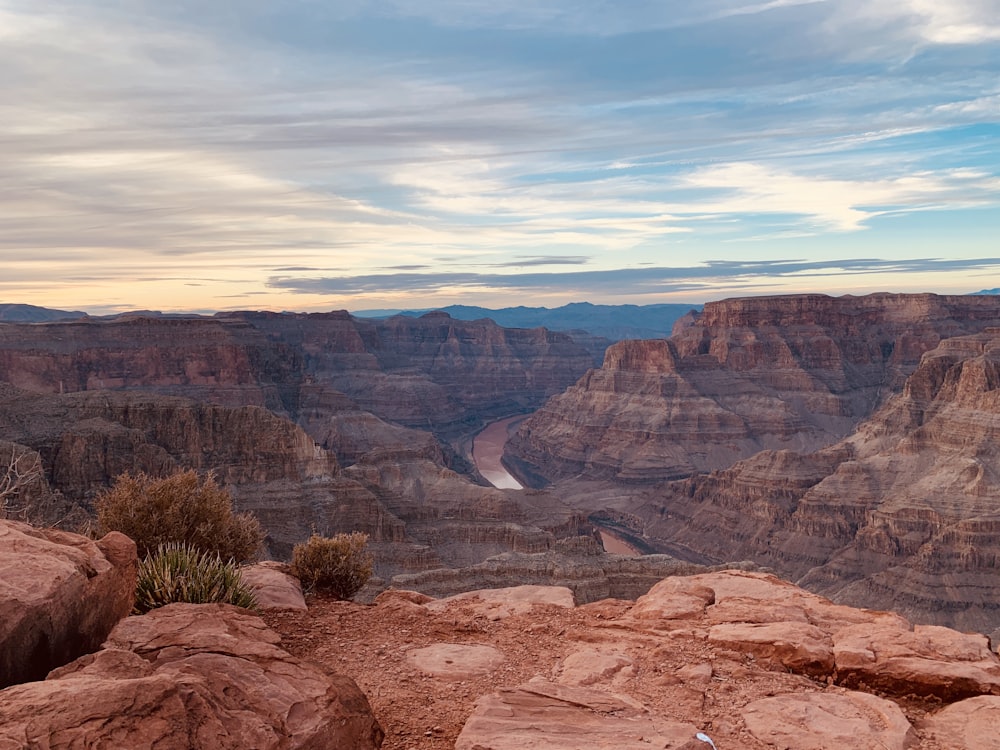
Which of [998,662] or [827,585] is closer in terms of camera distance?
[998,662]

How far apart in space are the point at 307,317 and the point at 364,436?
202 ft

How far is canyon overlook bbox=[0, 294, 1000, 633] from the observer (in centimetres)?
5369

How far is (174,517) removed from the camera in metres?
14.5

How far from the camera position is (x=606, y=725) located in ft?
25.0

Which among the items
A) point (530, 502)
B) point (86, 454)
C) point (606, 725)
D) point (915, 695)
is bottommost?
point (530, 502)

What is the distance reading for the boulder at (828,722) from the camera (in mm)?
8211

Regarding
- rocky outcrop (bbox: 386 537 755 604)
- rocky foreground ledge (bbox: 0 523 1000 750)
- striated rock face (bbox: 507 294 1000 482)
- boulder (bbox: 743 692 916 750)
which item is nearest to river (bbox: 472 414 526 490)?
striated rock face (bbox: 507 294 1000 482)

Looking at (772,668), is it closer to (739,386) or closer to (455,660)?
(455,660)

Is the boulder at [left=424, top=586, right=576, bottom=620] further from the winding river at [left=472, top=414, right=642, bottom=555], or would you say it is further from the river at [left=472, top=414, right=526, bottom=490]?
the river at [left=472, top=414, right=526, bottom=490]

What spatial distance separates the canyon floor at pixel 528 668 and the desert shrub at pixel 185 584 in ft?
2.36

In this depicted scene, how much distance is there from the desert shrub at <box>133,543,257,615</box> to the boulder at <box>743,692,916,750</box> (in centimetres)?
676

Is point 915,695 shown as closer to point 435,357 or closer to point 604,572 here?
point 604,572

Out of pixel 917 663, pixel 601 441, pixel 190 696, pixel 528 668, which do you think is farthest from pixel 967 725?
pixel 601 441

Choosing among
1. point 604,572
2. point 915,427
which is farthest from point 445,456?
point 604,572
